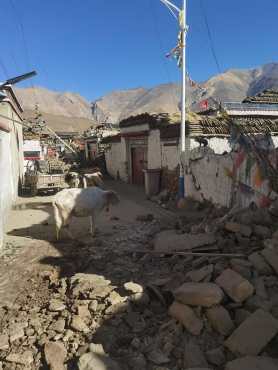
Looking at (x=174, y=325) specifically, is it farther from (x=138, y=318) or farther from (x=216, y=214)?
(x=216, y=214)

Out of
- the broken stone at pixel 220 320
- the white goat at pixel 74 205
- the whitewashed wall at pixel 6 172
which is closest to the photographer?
the broken stone at pixel 220 320

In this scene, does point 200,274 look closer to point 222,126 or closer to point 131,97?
point 222,126

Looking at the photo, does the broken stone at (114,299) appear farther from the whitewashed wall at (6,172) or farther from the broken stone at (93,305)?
the whitewashed wall at (6,172)

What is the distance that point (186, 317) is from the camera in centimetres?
420

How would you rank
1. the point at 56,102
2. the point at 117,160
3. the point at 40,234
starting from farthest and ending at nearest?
the point at 56,102, the point at 117,160, the point at 40,234

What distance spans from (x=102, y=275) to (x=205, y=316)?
84.2 inches

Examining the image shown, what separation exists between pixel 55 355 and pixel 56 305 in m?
1.08

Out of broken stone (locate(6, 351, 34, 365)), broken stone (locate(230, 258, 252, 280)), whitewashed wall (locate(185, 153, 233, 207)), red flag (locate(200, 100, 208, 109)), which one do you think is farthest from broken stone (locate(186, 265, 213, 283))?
red flag (locate(200, 100, 208, 109))

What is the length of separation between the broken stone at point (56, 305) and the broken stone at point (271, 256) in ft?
9.41

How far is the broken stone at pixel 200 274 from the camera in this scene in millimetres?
4887

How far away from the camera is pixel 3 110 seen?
42.0 feet

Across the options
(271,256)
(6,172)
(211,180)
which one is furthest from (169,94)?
(271,256)

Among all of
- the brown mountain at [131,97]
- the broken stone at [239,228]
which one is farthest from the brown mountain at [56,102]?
the broken stone at [239,228]

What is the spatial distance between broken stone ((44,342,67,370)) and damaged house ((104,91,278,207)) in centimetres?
482
